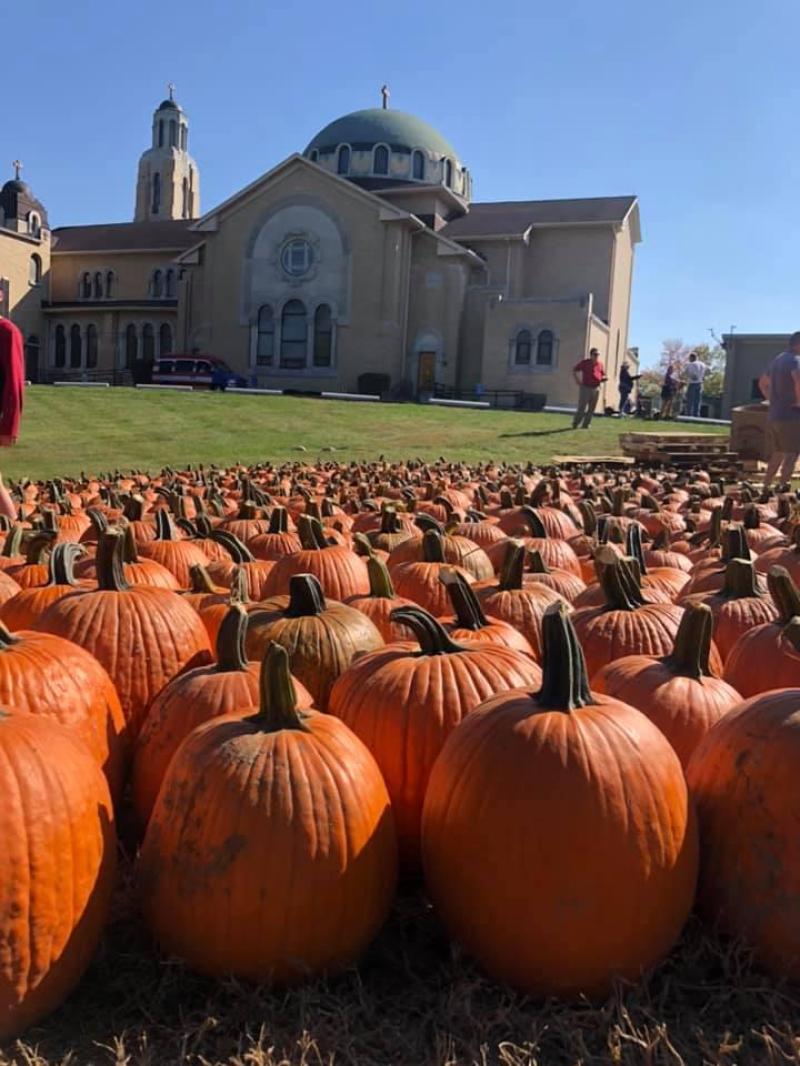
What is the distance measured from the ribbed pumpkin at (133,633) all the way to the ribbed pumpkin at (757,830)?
5.51ft

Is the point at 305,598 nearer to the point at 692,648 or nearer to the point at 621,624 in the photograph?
the point at 621,624

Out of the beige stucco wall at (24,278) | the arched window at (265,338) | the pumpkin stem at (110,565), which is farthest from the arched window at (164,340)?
the pumpkin stem at (110,565)

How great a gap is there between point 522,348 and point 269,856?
43.7 m

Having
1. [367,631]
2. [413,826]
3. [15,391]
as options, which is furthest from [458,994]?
[15,391]

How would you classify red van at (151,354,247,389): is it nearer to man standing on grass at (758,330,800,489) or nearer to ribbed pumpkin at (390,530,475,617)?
man standing on grass at (758,330,800,489)

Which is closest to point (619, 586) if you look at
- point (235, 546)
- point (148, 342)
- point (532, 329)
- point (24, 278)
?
point (235, 546)

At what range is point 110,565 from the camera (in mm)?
3232

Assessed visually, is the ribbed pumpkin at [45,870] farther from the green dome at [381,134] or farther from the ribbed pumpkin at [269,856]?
the green dome at [381,134]

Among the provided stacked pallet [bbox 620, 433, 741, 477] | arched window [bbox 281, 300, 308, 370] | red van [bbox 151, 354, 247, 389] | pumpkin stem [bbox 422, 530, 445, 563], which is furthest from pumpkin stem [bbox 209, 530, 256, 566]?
arched window [bbox 281, 300, 308, 370]

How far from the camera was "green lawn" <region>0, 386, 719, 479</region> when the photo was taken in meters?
17.0

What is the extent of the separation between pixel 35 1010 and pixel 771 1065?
4.71 feet

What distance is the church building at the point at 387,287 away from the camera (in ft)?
146

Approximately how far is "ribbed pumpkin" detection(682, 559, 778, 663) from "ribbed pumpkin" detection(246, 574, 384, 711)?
124 cm

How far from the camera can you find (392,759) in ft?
8.05
